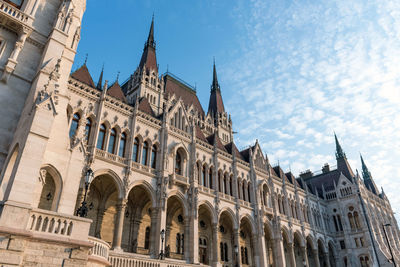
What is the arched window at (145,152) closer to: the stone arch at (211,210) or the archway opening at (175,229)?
the archway opening at (175,229)

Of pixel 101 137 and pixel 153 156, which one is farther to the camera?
pixel 153 156

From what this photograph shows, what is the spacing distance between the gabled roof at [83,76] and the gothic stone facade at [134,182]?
117 mm

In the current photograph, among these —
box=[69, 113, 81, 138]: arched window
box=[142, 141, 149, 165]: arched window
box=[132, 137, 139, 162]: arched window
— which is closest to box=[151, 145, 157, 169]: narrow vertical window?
box=[142, 141, 149, 165]: arched window

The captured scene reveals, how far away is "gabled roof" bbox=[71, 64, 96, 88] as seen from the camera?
22.6m

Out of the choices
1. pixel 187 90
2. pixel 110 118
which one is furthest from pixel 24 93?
pixel 187 90

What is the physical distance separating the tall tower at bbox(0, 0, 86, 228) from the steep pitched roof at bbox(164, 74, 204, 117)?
2609 centimetres

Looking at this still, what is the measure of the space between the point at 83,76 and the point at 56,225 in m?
16.8

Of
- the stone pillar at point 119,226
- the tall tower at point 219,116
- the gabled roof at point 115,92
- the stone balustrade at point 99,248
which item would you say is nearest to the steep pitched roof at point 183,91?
the tall tower at point 219,116

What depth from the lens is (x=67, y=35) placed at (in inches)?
545

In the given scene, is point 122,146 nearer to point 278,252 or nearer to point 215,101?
point 278,252

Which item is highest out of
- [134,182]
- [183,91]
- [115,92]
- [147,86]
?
[183,91]

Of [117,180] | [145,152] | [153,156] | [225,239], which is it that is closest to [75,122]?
[117,180]

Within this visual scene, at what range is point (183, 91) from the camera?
44.3 m

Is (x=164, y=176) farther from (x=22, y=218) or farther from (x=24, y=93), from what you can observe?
(x=22, y=218)
